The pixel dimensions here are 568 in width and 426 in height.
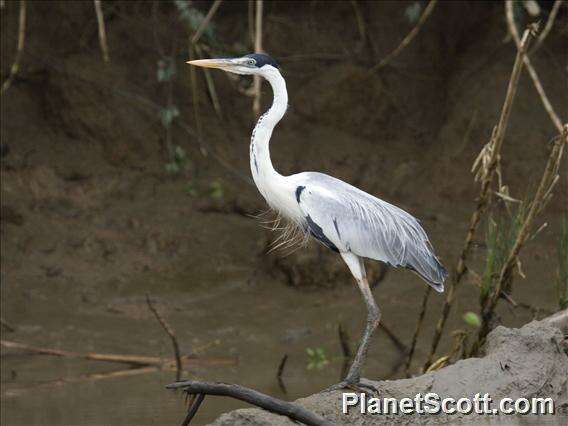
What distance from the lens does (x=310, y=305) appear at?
7.65 m

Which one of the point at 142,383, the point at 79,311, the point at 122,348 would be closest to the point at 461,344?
the point at 142,383

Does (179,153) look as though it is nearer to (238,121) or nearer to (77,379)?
(238,121)

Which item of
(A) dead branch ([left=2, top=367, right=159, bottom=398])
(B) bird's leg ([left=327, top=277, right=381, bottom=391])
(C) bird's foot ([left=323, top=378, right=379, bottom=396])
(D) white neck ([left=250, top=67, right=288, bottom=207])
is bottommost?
(A) dead branch ([left=2, top=367, right=159, bottom=398])

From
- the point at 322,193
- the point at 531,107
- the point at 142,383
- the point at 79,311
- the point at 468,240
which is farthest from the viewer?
the point at 531,107

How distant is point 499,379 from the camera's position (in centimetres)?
462

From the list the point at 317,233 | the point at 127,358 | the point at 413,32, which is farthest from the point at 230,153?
the point at 317,233

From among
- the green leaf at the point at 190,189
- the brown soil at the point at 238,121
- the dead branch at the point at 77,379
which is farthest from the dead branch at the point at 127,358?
the green leaf at the point at 190,189

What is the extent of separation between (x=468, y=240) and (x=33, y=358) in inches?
108

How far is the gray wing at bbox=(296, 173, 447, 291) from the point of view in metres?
4.97

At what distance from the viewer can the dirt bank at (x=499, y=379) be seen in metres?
4.34

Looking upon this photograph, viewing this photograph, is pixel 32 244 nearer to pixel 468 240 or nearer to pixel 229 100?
pixel 229 100

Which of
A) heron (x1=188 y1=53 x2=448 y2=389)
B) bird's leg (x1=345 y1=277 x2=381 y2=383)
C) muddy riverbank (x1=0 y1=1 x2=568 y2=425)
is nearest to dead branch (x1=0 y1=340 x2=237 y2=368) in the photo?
muddy riverbank (x1=0 y1=1 x2=568 y2=425)

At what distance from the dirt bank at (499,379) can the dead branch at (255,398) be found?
1.37ft

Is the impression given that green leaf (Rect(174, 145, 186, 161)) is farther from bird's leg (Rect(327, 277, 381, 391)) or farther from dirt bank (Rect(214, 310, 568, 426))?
dirt bank (Rect(214, 310, 568, 426))
